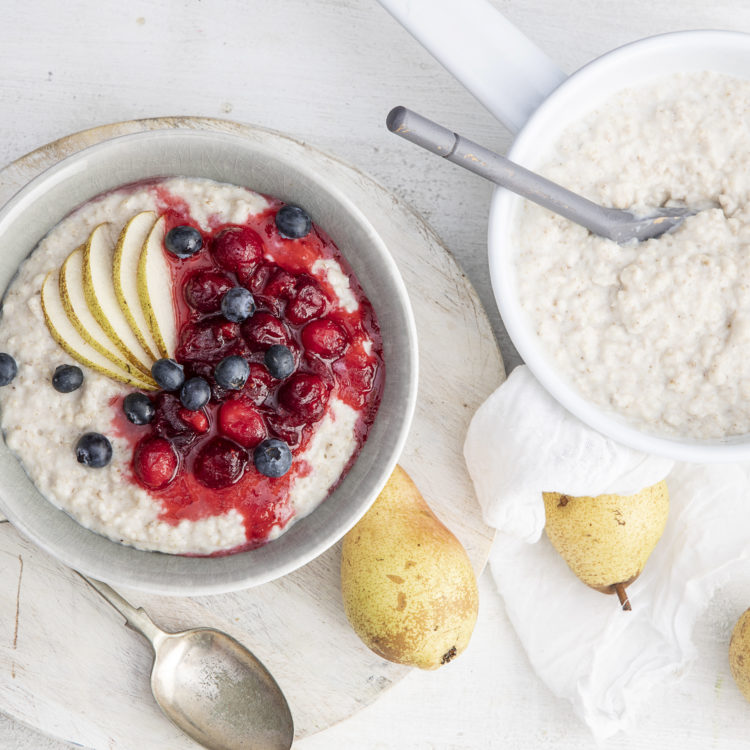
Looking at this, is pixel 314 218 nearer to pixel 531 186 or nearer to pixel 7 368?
pixel 531 186

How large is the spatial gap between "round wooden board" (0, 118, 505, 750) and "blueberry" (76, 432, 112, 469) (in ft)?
1.66

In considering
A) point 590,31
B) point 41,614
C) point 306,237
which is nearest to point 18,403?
point 41,614

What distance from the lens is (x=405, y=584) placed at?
2000 millimetres

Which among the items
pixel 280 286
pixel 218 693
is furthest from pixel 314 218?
pixel 218 693

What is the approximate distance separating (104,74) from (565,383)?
5.25 ft

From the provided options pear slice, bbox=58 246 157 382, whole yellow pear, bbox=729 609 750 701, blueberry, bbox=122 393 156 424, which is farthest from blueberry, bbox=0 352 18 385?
whole yellow pear, bbox=729 609 750 701

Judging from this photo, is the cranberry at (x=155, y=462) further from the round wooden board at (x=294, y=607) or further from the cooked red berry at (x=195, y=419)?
the round wooden board at (x=294, y=607)

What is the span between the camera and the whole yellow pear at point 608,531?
216cm

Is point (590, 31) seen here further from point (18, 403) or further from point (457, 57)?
point (18, 403)

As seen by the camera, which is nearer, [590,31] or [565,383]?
[565,383]

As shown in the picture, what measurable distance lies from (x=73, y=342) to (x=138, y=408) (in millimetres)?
220

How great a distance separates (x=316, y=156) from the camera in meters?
2.16

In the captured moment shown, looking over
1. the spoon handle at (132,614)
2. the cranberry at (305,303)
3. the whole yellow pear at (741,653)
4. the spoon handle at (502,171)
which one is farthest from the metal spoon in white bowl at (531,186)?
the spoon handle at (132,614)

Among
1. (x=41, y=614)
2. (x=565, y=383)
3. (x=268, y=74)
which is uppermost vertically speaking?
(x=268, y=74)
